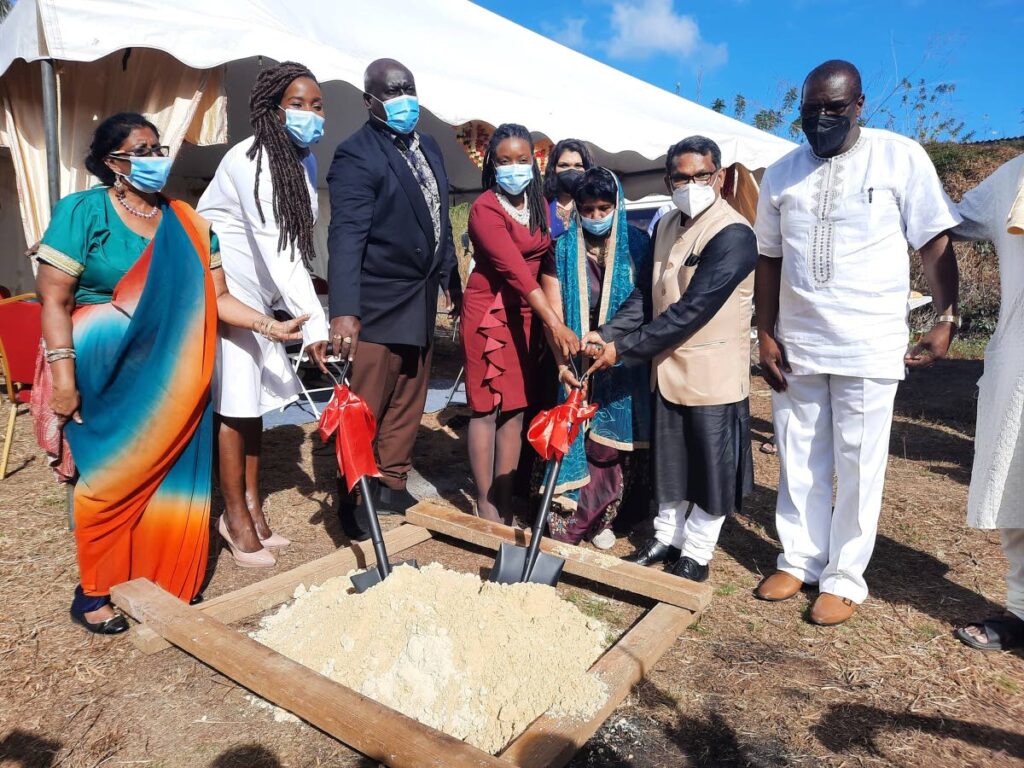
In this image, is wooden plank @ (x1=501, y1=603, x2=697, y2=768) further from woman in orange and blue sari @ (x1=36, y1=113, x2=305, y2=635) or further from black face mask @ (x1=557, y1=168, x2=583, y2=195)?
black face mask @ (x1=557, y1=168, x2=583, y2=195)

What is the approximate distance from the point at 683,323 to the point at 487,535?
124 cm

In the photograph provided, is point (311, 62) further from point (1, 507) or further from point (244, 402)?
point (1, 507)

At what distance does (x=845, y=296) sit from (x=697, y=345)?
0.55 m

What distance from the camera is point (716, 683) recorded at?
227cm

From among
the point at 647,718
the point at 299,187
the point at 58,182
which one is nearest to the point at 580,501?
the point at 647,718

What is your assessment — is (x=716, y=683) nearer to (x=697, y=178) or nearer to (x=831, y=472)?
(x=831, y=472)

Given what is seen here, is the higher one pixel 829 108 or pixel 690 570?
pixel 829 108

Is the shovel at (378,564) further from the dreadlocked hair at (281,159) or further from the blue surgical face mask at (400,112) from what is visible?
the blue surgical face mask at (400,112)

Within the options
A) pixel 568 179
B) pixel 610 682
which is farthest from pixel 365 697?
pixel 568 179

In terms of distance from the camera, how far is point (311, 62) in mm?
4504

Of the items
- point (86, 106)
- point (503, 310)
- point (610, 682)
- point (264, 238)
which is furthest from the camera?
point (86, 106)

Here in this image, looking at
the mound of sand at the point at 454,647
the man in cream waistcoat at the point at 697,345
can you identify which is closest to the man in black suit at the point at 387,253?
the man in cream waistcoat at the point at 697,345

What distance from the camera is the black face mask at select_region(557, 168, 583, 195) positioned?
10.9 feet

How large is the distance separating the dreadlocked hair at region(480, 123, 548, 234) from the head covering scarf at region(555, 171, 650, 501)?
143mm
